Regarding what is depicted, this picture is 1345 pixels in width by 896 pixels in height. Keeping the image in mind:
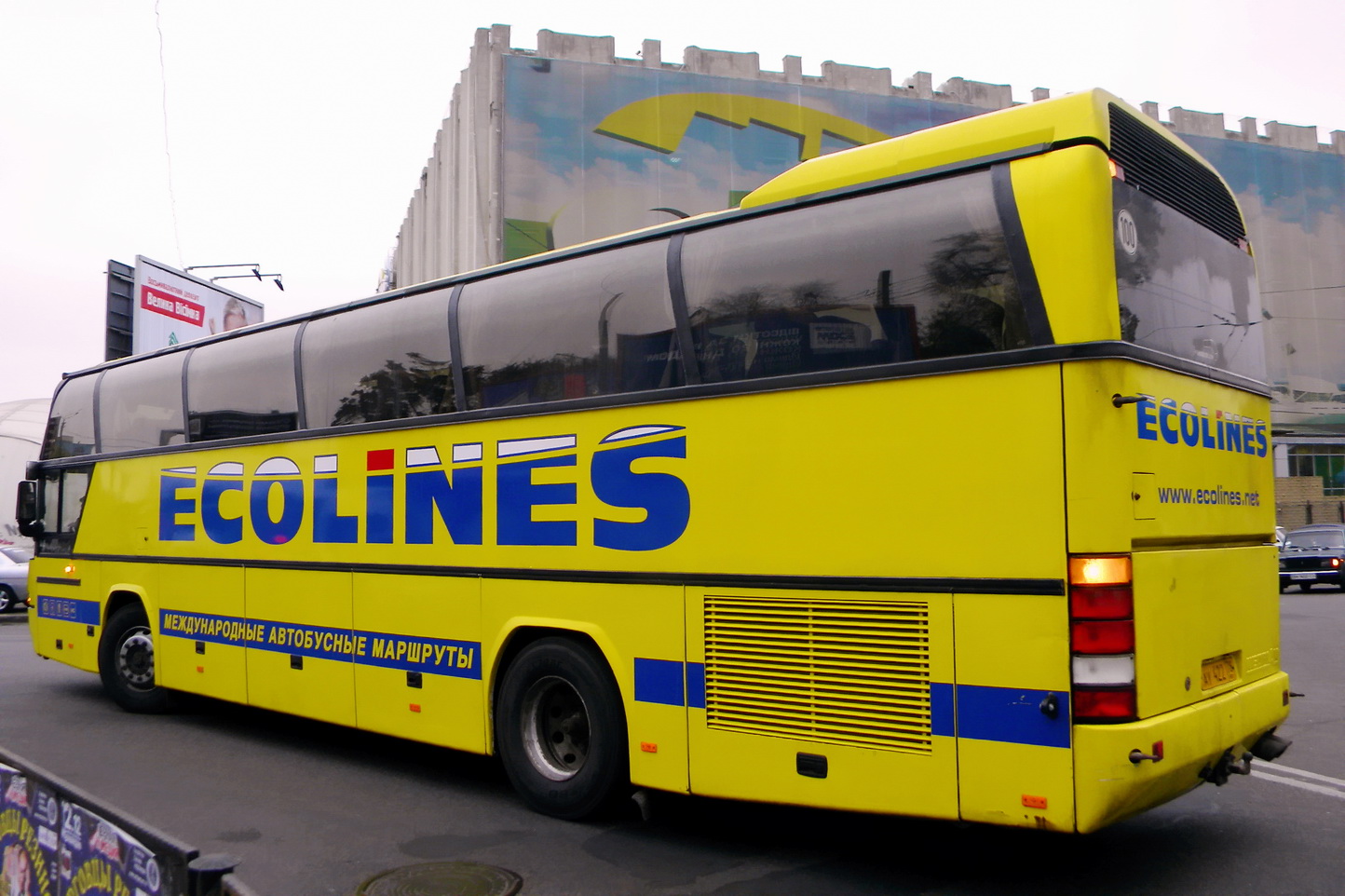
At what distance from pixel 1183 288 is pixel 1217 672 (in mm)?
1911

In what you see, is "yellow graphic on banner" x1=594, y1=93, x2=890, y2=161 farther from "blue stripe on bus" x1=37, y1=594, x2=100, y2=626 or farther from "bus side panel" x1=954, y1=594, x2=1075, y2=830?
"bus side panel" x1=954, y1=594, x2=1075, y2=830

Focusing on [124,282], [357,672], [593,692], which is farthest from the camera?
[124,282]

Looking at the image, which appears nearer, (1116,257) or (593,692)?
(1116,257)

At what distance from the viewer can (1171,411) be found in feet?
16.9

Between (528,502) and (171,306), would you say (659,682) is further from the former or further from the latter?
(171,306)

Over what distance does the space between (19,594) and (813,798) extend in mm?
22290

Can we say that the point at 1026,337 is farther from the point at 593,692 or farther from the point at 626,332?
the point at 593,692

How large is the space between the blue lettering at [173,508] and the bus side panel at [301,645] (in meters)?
1.11

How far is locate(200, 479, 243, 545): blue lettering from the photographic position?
9.36 m

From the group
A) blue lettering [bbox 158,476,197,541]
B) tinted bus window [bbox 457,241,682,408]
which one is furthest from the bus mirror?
tinted bus window [bbox 457,241,682,408]

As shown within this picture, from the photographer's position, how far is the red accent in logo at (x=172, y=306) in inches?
1247

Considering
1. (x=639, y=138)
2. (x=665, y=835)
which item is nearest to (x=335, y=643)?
(x=665, y=835)

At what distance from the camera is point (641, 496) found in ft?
20.4

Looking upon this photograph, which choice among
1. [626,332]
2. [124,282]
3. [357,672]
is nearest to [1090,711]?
[626,332]
